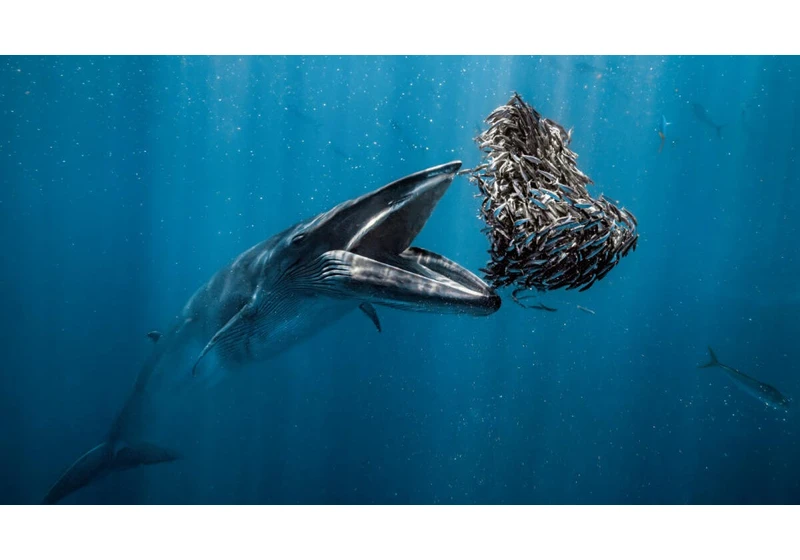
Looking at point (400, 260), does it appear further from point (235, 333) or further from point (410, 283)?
point (235, 333)

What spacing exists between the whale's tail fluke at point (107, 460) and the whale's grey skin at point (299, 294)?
0.6 inches

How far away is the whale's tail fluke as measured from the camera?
25.3 ft

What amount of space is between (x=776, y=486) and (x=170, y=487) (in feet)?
55.9

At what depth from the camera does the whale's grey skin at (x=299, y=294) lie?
343 centimetres

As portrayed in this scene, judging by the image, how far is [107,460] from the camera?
26.0ft

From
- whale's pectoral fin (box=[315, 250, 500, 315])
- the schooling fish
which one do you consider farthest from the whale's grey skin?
the schooling fish

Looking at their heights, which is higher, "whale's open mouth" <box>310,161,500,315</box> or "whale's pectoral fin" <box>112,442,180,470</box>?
"whale's open mouth" <box>310,161,500,315</box>

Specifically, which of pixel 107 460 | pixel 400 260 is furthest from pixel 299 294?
pixel 107 460

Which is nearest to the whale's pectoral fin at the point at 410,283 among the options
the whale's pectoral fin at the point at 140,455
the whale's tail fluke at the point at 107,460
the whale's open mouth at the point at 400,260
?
the whale's open mouth at the point at 400,260

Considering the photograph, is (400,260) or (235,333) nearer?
(400,260)

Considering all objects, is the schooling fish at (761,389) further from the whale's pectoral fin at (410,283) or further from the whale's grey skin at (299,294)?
the whale's pectoral fin at (410,283)

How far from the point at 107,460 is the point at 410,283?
7.03m

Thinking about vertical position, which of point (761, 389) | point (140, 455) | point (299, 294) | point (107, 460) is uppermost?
point (299, 294)

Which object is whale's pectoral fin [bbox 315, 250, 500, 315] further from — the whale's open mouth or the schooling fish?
the schooling fish
